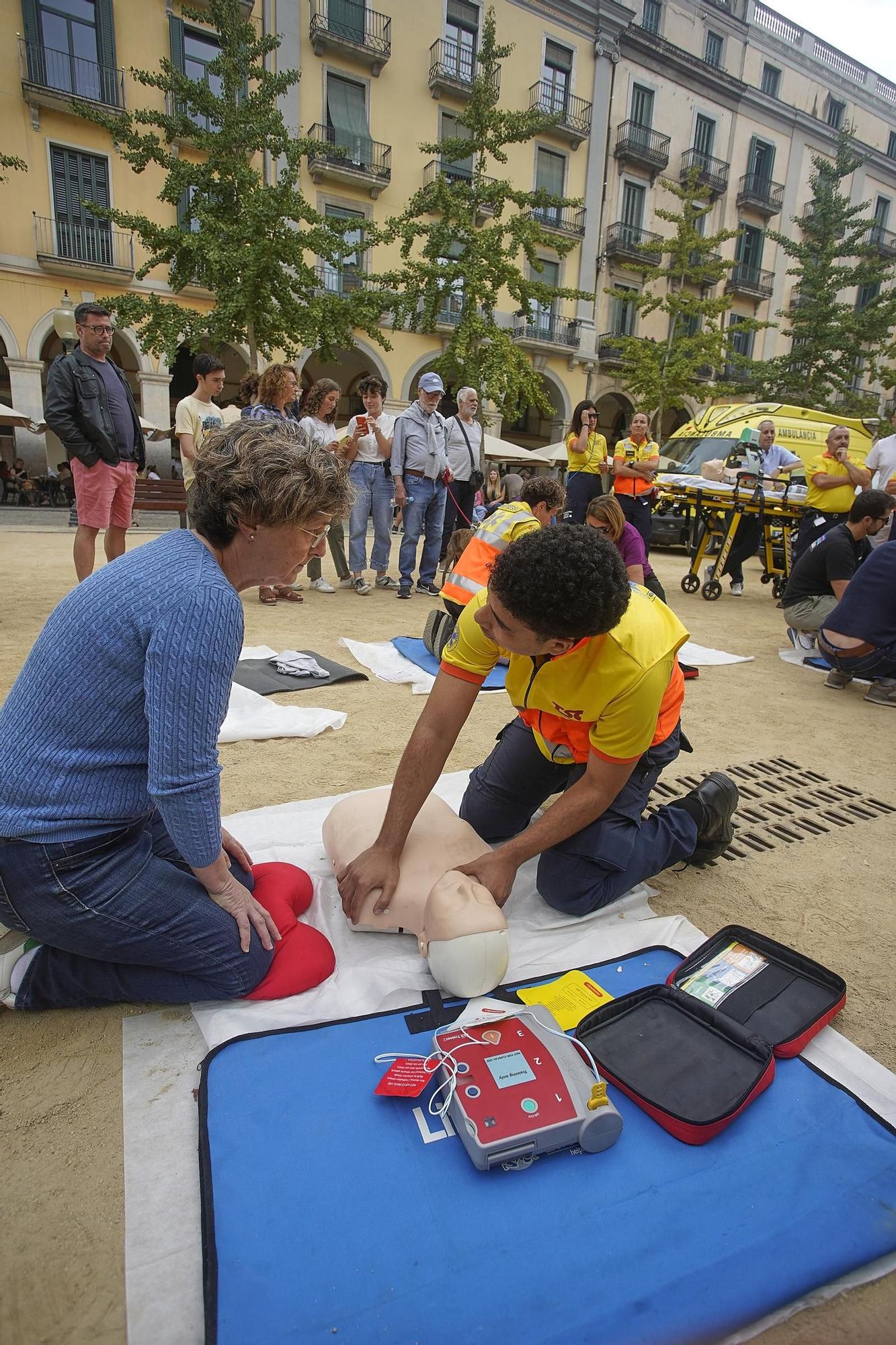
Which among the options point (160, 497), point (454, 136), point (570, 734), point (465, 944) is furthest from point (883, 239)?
point (465, 944)

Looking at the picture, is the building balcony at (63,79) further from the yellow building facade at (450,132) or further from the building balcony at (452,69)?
the building balcony at (452,69)

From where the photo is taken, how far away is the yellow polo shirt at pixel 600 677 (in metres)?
1.59

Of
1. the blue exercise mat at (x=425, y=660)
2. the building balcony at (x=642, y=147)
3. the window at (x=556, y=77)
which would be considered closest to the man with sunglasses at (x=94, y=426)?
the blue exercise mat at (x=425, y=660)

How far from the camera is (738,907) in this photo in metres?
1.96

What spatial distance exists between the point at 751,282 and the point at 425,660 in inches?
960

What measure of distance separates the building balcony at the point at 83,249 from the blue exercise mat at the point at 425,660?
13.9 metres

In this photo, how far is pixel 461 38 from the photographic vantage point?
1767 centimetres

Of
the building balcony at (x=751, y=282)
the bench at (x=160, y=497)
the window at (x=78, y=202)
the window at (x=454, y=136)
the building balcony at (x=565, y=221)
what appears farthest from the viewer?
the building balcony at (x=751, y=282)

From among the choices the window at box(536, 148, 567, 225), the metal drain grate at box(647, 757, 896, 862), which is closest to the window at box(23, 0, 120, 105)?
the window at box(536, 148, 567, 225)

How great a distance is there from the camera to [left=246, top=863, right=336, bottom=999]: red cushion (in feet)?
4.89

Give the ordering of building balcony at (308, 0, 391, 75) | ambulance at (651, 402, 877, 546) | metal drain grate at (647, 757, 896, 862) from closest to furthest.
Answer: metal drain grate at (647, 757, 896, 862) → ambulance at (651, 402, 877, 546) → building balcony at (308, 0, 391, 75)

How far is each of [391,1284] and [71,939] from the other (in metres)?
0.77

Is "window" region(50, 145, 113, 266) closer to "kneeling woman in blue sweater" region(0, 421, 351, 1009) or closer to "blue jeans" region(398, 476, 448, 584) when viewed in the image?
"blue jeans" region(398, 476, 448, 584)

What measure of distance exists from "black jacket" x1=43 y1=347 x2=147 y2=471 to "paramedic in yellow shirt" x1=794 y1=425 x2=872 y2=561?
16.4 ft
